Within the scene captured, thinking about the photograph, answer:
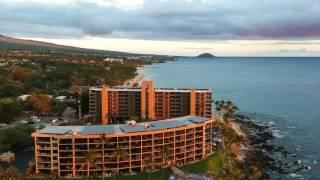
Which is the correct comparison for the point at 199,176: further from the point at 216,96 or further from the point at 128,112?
the point at 216,96

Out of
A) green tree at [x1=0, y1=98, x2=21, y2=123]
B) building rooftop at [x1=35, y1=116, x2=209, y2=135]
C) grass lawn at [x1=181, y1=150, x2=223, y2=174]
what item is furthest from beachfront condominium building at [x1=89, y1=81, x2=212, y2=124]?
grass lawn at [x1=181, y1=150, x2=223, y2=174]

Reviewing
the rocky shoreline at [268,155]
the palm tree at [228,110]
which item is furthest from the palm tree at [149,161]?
the rocky shoreline at [268,155]

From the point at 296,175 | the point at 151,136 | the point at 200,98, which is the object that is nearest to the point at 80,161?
the point at 151,136

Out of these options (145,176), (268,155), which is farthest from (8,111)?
(268,155)

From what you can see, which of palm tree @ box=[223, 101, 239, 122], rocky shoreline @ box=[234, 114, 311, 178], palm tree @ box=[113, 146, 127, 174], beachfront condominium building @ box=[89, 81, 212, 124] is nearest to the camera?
palm tree @ box=[113, 146, 127, 174]

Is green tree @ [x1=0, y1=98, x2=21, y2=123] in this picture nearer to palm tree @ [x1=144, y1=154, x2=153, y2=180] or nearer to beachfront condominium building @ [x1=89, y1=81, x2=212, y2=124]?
beachfront condominium building @ [x1=89, y1=81, x2=212, y2=124]

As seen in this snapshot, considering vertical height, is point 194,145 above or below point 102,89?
below

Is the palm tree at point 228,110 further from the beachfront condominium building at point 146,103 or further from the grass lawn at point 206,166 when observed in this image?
the beachfront condominium building at point 146,103
